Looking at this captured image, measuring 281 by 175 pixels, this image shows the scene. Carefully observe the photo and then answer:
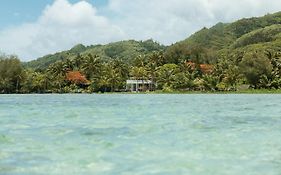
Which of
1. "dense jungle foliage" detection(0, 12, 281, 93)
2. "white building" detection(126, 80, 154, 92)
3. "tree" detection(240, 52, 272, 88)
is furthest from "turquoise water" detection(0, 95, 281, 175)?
"white building" detection(126, 80, 154, 92)

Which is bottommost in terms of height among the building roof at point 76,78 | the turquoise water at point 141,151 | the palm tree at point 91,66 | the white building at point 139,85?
the turquoise water at point 141,151

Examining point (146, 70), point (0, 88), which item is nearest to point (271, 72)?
point (146, 70)

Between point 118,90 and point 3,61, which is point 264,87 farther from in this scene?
point 3,61

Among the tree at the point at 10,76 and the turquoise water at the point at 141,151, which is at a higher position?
the tree at the point at 10,76

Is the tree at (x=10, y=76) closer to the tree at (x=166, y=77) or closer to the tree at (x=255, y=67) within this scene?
the tree at (x=166, y=77)

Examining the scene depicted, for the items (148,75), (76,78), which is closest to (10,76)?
(76,78)

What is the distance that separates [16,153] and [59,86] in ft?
258

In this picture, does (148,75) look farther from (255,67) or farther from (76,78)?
(255,67)

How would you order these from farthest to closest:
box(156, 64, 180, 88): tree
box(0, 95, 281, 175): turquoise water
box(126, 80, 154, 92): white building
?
box(126, 80, 154, 92): white building, box(156, 64, 180, 88): tree, box(0, 95, 281, 175): turquoise water

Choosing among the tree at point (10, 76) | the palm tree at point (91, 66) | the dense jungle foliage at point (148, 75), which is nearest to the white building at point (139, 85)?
the dense jungle foliage at point (148, 75)

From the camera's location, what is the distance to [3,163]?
8766 millimetres

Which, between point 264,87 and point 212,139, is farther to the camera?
point 264,87

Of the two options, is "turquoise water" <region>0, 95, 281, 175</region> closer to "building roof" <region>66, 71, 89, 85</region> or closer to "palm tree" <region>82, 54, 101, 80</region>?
"building roof" <region>66, 71, 89, 85</region>

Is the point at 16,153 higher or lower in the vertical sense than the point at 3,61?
lower
